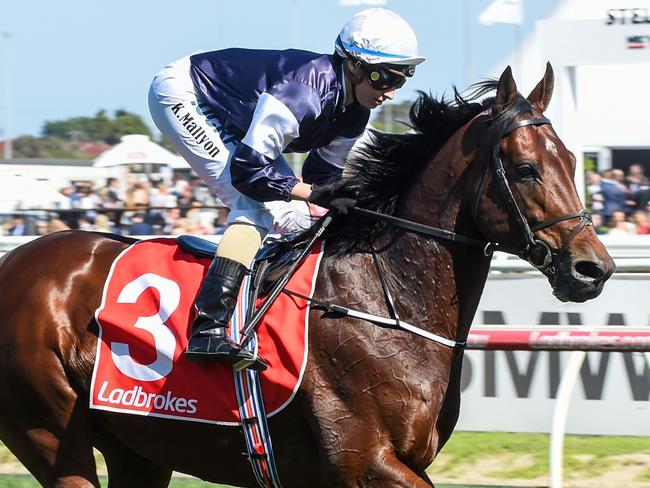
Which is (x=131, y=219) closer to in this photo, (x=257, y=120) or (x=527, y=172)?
(x=257, y=120)

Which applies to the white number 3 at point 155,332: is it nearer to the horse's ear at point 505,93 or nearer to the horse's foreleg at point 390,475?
the horse's foreleg at point 390,475

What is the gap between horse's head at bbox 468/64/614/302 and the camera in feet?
11.2

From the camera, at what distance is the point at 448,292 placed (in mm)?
3717

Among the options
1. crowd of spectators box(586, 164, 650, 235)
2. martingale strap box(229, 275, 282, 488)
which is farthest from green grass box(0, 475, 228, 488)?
crowd of spectators box(586, 164, 650, 235)

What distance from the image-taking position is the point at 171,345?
3.78 metres

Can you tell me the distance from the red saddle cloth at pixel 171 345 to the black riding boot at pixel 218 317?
0.32 feet

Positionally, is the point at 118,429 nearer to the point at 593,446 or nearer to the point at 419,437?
the point at 419,437

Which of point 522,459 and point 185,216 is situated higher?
point 185,216

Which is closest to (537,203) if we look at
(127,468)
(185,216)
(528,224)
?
(528,224)

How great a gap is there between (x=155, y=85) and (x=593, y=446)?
332cm

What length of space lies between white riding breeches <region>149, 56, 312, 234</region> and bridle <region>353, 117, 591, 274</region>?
0.58 metres

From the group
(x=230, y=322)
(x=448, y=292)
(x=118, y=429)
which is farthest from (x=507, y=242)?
(x=118, y=429)

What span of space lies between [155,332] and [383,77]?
1198 mm

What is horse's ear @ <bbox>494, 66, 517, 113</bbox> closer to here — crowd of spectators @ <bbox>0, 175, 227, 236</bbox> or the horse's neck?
the horse's neck
